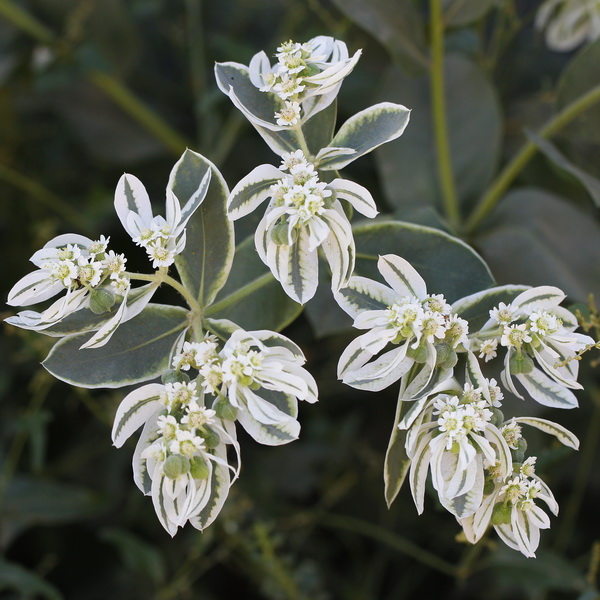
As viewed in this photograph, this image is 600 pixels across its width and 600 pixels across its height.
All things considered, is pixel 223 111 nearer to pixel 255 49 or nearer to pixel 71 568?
pixel 255 49

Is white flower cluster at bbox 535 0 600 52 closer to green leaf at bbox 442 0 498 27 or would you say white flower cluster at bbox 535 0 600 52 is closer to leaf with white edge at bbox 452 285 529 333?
green leaf at bbox 442 0 498 27

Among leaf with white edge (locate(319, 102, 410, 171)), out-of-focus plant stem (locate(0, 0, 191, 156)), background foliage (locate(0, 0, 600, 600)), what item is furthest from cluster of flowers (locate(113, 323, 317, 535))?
out-of-focus plant stem (locate(0, 0, 191, 156))

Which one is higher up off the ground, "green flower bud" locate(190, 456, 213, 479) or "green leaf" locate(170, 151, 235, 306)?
"green leaf" locate(170, 151, 235, 306)

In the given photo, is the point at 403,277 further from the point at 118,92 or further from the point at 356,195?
the point at 118,92

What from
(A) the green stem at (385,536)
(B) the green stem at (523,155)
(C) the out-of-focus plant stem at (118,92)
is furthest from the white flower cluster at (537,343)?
(C) the out-of-focus plant stem at (118,92)

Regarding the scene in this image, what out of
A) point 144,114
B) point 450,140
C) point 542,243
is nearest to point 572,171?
point 542,243

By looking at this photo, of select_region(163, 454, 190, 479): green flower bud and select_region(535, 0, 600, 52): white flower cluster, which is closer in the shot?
select_region(163, 454, 190, 479): green flower bud
